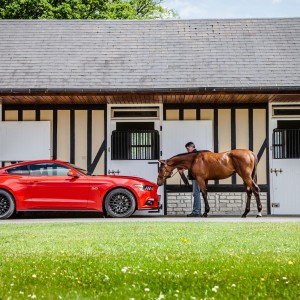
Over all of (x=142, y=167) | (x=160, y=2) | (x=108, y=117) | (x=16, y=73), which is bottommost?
(x=142, y=167)

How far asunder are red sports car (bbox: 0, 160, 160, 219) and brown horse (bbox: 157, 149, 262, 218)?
957mm

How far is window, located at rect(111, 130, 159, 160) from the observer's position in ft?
56.1

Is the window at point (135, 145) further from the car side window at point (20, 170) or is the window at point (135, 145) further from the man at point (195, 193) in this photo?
the car side window at point (20, 170)

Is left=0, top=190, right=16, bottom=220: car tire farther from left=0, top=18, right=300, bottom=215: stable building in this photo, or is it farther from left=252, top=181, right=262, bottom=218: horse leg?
left=252, top=181, right=262, bottom=218: horse leg

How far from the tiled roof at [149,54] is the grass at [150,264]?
6.16 meters

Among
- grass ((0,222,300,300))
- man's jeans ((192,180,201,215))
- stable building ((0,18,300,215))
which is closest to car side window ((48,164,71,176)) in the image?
stable building ((0,18,300,215))

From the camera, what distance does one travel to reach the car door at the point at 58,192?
15.1 m

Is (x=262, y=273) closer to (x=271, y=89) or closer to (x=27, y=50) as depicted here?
(x=271, y=89)

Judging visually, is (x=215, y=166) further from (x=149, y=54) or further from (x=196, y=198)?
(x=149, y=54)

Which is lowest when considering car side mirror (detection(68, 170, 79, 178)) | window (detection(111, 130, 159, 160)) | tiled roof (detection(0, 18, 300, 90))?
car side mirror (detection(68, 170, 79, 178))

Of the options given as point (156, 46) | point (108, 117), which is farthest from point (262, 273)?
point (156, 46)

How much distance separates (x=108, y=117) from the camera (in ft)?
56.4

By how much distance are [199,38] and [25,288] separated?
14111mm

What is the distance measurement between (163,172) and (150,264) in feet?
29.0
